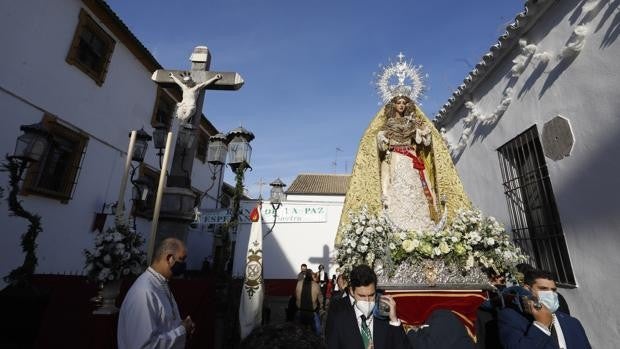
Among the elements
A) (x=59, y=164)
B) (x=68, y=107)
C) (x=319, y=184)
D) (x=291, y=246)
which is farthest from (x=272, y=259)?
(x=68, y=107)

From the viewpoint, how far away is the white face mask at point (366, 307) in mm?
2221

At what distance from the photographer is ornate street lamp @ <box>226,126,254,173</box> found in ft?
18.5

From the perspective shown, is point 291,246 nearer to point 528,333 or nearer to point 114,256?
point 114,256

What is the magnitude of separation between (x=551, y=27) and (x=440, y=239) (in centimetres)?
460

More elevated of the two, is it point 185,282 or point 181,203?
point 181,203

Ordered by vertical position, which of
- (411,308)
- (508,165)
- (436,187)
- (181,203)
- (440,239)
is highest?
(508,165)

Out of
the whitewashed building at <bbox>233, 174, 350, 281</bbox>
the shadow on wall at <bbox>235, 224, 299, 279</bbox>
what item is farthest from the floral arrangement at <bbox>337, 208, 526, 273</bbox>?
the shadow on wall at <bbox>235, 224, 299, 279</bbox>

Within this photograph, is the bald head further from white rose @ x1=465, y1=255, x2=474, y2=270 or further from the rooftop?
the rooftop

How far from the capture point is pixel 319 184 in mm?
24859

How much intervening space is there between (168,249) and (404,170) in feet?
10.2

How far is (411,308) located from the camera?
2826 mm

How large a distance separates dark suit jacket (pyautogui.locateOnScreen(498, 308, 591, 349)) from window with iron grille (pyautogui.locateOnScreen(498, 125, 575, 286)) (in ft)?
10.1

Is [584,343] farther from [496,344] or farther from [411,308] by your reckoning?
[411,308]

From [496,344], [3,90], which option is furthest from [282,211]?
[3,90]
